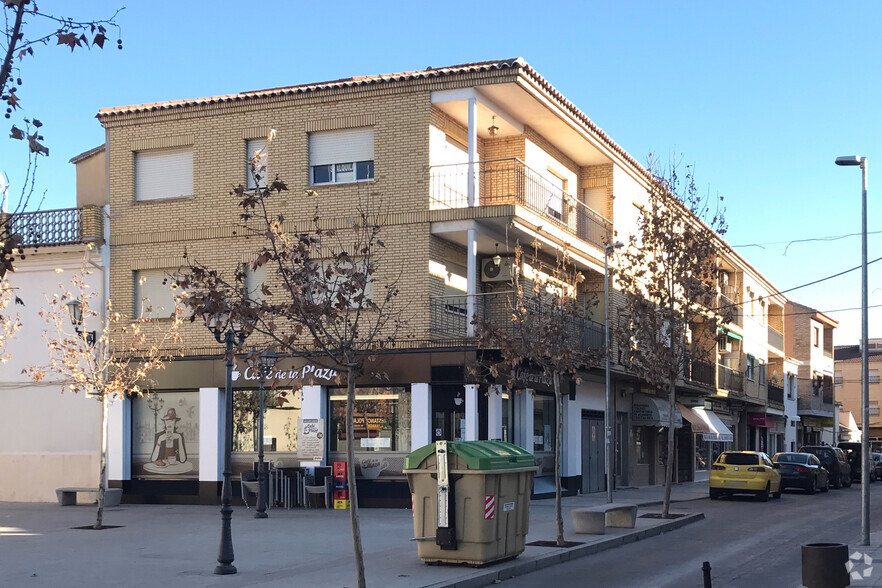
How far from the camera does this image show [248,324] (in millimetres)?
10758

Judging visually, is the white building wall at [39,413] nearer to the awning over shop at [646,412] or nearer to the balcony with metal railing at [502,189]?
the balcony with metal railing at [502,189]

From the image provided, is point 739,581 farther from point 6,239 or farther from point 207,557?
point 6,239

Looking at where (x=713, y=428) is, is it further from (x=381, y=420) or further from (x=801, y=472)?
(x=381, y=420)

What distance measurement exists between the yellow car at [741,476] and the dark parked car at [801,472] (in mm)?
4658

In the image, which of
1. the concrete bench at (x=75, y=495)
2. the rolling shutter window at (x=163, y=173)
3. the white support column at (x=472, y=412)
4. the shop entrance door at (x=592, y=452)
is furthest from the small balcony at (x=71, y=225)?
the shop entrance door at (x=592, y=452)

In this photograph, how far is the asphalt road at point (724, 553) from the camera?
42.9 feet

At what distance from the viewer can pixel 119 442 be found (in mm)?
26359

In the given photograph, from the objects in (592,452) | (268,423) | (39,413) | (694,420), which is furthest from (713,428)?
(39,413)

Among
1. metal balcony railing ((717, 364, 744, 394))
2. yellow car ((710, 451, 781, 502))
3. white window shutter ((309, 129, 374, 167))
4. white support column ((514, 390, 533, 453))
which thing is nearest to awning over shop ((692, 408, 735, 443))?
metal balcony railing ((717, 364, 744, 394))

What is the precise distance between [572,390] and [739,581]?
52.2 feet

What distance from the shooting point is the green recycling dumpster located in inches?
527

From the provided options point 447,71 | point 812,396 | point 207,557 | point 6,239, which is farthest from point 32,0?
point 812,396

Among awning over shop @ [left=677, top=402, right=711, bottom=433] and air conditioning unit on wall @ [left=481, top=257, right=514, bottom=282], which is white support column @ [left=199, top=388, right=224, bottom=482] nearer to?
air conditioning unit on wall @ [left=481, top=257, right=514, bottom=282]

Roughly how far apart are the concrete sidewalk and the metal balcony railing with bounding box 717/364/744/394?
2168 cm
